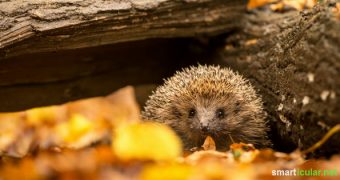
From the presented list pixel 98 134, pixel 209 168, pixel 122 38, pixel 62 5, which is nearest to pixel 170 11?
pixel 122 38

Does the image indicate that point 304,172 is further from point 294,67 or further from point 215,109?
point 215,109

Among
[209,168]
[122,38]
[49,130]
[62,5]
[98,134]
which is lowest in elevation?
[49,130]

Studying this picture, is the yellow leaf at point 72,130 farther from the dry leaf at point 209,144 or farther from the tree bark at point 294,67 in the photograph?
the tree bark at point 294,67

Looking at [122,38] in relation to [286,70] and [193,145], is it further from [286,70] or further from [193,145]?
[286,70]

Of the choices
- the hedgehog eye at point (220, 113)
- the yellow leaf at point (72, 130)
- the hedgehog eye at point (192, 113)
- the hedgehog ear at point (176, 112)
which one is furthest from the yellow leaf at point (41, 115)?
the hedgehog eye at point (220, 113)

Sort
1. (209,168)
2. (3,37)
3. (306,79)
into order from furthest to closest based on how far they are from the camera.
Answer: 1. (3,37)
2. (306,79)
3. (209,168)

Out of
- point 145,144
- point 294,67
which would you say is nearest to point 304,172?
point 145,144
